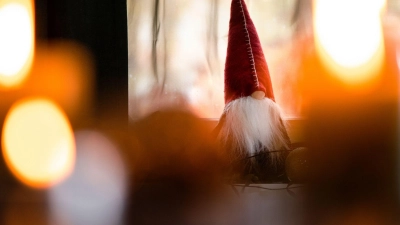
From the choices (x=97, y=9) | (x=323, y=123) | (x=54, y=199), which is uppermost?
(x=97, y=9)

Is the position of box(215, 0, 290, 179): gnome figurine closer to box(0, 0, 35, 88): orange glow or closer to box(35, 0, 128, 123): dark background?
box(35, 0, 128, 123): dark background

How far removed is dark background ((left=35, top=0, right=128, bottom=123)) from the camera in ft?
3.05

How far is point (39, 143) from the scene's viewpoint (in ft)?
3.15

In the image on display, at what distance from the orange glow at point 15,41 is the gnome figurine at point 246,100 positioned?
1.60ft

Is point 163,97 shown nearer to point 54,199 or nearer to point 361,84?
point 54,199

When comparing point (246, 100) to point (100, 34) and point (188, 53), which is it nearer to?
point (188, 53)

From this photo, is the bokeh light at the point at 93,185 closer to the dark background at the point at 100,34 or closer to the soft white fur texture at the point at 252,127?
the dark background at the point at 100,34

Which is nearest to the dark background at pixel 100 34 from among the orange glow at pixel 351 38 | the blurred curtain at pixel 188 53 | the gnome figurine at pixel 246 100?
the blurred curtain at pixel 188 53

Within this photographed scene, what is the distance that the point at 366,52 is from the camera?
92 centimetres

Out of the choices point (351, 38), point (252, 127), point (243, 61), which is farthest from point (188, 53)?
point (351, 38)

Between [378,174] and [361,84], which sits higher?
[361,84]

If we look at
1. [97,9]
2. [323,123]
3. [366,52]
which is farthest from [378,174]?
[97,9]

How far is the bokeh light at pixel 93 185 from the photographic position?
3.00 feet

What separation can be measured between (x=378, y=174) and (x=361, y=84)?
0.69 feet
